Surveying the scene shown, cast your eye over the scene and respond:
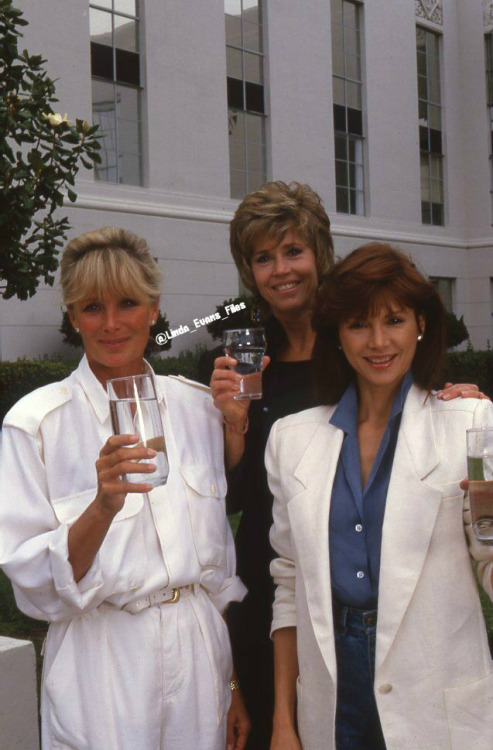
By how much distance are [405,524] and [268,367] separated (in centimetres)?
123

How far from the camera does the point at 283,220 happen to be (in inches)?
138

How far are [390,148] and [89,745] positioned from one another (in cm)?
2210

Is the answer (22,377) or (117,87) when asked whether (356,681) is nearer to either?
(22,377)

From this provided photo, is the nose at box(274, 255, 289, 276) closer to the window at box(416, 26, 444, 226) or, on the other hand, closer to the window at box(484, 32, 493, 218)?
the window at box(416, 26, 444, 226)

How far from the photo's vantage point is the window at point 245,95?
763 inches

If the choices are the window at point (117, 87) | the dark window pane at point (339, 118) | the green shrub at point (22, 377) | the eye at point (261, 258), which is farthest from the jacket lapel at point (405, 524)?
the dark window pane at point (339, 118)

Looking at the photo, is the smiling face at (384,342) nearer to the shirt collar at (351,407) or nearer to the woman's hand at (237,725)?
the shirt collar at (351,407)

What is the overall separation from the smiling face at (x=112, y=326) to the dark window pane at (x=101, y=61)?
50.0 ft

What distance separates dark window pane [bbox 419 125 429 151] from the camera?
2442cm

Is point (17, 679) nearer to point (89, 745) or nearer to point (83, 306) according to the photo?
point (89, 745)

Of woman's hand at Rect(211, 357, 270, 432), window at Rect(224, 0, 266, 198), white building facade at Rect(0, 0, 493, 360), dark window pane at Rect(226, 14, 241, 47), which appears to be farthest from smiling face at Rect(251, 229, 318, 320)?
dark window pane at Rect(226, 14, 241, 47)

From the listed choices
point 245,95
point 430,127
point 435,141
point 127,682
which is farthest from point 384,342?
point 435,141

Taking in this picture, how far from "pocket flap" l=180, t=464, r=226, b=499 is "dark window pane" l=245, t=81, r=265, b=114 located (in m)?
17.7

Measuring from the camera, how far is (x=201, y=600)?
2.76 meters
